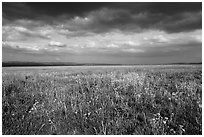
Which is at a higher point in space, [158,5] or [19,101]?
[158,5]

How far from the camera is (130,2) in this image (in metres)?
5.02

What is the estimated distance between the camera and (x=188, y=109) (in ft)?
13.8

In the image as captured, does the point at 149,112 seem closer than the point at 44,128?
No

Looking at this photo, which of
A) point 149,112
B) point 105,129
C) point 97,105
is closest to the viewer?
point 105,129

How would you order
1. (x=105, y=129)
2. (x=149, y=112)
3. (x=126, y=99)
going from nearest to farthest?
(x=105, y=129) < (x=149, y=112) < (x=126, y=99)

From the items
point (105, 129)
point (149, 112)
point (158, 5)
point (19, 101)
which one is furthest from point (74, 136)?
point (158, 5)

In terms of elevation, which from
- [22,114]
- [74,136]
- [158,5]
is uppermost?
[158,5]

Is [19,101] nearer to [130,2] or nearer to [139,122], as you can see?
[139,122]

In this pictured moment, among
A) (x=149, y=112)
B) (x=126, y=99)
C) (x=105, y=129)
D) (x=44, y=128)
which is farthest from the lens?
(x=126, y=99)

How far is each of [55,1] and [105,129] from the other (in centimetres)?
383

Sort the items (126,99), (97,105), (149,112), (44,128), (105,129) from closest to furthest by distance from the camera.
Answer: (105,129), (44,128), (149,112), (97,105), (126,99)

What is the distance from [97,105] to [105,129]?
4.20ft

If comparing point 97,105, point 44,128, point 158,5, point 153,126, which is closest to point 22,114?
point 44,128

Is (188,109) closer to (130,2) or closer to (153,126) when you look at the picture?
(153,126)
